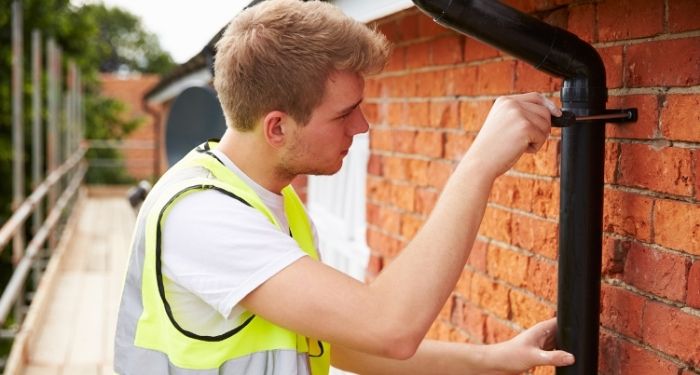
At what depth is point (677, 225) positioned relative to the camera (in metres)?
1.75

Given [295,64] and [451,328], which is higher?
[295,64]

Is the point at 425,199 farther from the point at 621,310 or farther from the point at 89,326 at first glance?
the point at 89,326

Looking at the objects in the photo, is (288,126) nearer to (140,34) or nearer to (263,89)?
(263,89)

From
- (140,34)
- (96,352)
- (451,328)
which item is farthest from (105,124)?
(140,34)

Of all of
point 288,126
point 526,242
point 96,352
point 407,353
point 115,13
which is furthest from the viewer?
point 115,13

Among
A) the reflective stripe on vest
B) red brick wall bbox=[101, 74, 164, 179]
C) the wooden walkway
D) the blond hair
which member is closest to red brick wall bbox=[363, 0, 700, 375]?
the blond hair

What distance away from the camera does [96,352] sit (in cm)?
710

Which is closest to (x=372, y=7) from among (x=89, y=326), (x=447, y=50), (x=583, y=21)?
(x=447, y=50)

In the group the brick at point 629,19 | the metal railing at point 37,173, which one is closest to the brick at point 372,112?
the brick at point 629,19

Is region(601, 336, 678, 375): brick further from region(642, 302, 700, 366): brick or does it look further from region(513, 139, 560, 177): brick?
region(513, 139, 560, 177): brick

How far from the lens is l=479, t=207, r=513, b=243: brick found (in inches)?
97.6

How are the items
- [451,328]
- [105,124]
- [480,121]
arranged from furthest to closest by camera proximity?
[105,124] < [451,328] < [480,121]

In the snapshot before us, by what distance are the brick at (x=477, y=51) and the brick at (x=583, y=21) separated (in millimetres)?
377

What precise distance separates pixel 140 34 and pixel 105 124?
33.6m
